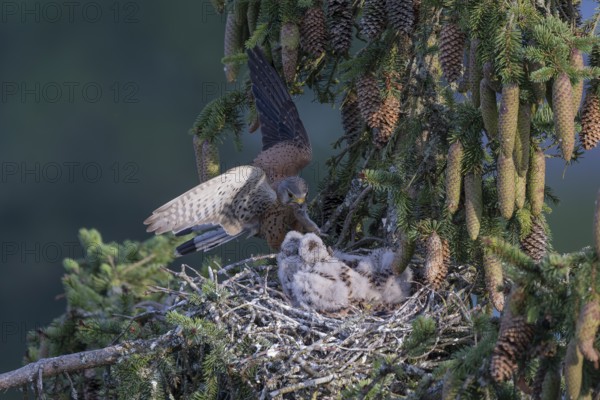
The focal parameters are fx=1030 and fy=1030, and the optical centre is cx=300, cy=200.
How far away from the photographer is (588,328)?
2.75 metres

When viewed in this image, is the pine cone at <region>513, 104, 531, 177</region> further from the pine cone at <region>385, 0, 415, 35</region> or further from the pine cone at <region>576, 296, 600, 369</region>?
the pine cone at <region>576, 296, 600, 369</region>

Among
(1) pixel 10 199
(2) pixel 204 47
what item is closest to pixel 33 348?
(1) pixel 10 199

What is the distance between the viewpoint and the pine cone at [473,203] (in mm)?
3959

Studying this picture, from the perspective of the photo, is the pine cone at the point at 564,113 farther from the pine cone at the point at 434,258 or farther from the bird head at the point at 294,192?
the bird head at the point at 294,192

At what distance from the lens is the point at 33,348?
573 centimetres

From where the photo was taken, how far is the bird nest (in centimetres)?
396

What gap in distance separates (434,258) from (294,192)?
1499 mm

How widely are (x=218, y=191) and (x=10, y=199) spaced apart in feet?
24.0

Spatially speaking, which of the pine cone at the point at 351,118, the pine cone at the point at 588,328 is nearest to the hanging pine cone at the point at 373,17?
the pine cone at the point at 351,118

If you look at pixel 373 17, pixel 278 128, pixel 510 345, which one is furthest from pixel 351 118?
pixel 510 345

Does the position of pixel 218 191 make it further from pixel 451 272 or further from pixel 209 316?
pixel 451 272

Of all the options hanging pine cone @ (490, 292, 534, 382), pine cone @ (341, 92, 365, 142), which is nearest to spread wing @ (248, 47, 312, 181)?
pine cone @ (341, 92, 365, 142)

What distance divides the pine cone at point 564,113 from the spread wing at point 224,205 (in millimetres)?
2089

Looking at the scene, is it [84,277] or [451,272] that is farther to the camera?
[84,277]
